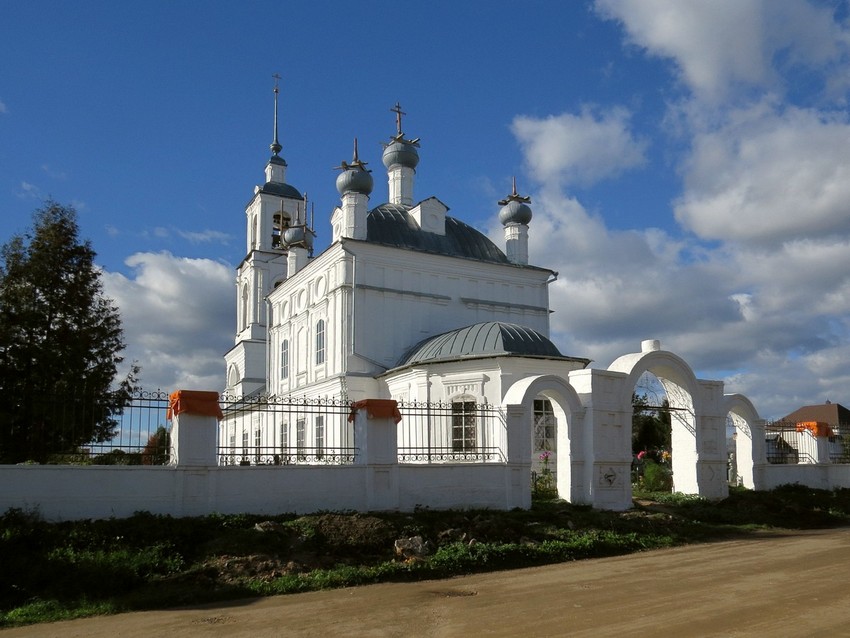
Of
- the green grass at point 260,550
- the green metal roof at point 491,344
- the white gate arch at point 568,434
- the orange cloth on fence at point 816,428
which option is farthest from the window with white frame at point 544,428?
the green grass at point 260,550

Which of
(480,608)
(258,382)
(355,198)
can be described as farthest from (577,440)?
(258,382)

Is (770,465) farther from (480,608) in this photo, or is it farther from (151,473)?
(151,473)

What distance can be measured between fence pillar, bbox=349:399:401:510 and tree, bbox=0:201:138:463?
14.8 feet

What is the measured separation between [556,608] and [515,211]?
21.0 m

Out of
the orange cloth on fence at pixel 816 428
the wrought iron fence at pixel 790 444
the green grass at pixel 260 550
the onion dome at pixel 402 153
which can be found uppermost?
the onion dome at pixel 402 153

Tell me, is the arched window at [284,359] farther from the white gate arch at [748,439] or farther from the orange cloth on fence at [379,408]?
the orange cloth on fence at [379,408]

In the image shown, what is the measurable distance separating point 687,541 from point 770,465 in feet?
22.0

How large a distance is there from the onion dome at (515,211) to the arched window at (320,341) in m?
7.48

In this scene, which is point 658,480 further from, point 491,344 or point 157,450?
point 157,450

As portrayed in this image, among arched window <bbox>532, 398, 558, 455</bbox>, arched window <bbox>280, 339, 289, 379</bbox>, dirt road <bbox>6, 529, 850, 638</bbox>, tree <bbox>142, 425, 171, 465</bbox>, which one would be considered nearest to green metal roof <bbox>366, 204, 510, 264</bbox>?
arched window <bbox>280, 339, 289, 379</bbox>

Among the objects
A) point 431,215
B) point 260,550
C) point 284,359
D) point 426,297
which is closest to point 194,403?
point 260,550

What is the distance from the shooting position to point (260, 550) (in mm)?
9703

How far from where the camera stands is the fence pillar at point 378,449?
Result: 12.4 meters

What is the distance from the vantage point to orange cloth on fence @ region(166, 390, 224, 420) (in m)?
11.3
